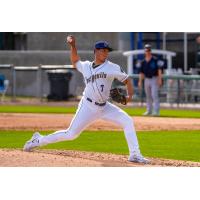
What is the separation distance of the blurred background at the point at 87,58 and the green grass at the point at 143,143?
9903 millimetres

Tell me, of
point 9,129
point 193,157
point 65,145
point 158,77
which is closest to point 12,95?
point 158,77

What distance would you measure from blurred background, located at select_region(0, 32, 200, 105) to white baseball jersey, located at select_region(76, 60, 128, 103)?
14.8m

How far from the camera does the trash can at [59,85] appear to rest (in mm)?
28844

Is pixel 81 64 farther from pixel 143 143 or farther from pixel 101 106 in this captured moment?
pixel 143 143

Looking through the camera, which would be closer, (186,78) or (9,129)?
(9,129)

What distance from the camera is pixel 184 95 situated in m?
25.6

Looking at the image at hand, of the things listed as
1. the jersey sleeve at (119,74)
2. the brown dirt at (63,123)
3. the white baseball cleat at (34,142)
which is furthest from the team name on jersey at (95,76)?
the brown dirt at (63,123)

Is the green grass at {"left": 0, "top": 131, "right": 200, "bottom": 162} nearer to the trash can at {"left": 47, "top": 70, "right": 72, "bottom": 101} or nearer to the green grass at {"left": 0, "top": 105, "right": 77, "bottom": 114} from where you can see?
the green grass at {"left": 0, "top": 105, "right": 77, "bottom": 114}

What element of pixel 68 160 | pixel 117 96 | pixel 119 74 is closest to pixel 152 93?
pixel 117 96

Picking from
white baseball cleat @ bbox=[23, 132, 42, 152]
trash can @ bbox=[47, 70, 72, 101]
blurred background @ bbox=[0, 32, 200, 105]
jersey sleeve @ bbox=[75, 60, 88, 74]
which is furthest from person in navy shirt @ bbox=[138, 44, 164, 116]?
jersey sleeve @ bbox=[75, 60, 88, 74]

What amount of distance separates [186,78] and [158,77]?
16.7ft

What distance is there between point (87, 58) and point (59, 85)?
2719 mm

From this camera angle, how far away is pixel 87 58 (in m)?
31.1

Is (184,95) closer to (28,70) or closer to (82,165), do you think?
(28,70)
